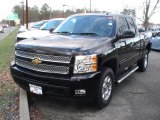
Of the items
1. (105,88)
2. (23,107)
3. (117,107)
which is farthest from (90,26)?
(23,107)

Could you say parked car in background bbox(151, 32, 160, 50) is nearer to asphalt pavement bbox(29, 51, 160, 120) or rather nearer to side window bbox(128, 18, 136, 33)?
side window bbox(128, 18, 136, 33)

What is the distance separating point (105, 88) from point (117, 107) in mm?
494

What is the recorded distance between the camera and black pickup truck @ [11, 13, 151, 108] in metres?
5.20

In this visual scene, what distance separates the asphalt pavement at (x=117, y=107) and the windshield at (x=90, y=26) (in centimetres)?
153

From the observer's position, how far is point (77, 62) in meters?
5.17

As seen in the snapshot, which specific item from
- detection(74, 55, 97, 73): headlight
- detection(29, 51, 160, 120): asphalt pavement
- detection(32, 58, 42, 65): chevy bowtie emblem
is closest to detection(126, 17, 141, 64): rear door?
detection(29, 51, 160, 120): asphalt pavement

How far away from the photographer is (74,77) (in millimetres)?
5168

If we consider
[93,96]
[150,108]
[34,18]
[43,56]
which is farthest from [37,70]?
[34,18]

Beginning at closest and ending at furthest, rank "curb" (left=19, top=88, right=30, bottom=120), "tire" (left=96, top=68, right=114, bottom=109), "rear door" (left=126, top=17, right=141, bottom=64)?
"curb" (left=19, top=88, right=30, bottom=120) < "tire" (left=96, top=68, right=114, bottom=109) < "rear door" (left=126, top=17, right=141, bottom=64)

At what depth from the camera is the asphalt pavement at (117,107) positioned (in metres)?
5.51

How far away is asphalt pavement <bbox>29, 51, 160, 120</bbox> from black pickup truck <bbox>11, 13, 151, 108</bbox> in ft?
0.93

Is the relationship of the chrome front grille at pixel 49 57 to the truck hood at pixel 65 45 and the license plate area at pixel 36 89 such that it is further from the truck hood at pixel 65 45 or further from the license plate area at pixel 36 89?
the license plate area at pixel 36 89

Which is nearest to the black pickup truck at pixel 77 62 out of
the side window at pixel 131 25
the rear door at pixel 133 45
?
the rear door at pixel 133 45

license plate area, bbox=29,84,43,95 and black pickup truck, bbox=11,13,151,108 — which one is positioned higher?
black pickup truck, bbox=11,13,151,108
